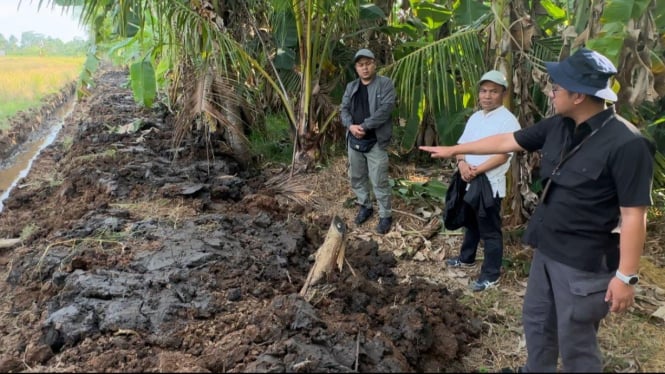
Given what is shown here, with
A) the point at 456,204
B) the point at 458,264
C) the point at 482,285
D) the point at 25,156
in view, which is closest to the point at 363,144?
the point at 456,204

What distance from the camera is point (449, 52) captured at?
172 inches

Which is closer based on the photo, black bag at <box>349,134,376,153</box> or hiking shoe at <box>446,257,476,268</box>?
hiking shoe at <box>446,257,476,268</box>

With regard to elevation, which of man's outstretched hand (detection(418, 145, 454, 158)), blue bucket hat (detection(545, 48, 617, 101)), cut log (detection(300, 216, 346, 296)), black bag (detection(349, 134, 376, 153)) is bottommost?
cut log (detection(300, 216, 346, 296))

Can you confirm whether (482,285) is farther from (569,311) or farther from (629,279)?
(629,279)

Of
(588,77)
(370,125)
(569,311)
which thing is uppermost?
(588,77)

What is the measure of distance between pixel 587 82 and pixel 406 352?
4.99 feet

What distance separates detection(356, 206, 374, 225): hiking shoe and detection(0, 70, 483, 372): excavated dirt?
0.08m

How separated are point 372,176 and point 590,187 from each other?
8.82 ft

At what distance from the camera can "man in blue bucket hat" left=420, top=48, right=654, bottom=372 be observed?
1.99 m

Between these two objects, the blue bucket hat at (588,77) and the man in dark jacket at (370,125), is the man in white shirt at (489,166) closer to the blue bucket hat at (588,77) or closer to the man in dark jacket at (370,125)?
the man in dark jacket at (370,125)

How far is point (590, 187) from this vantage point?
2.11 meters

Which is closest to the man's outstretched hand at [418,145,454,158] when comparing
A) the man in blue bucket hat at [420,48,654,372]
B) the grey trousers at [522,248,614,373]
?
the man in blue bucket hat at [420,48,654,372]

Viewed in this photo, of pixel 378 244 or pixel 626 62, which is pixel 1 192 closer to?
pixel 378 244

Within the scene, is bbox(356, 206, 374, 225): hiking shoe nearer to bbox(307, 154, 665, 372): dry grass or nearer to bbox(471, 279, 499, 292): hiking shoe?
bbox(307, 154, 665, 372): dry grass
